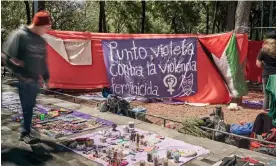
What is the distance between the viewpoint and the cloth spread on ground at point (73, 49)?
27.5 ft

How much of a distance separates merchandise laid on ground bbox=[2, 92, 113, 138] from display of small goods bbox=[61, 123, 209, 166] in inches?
15.7

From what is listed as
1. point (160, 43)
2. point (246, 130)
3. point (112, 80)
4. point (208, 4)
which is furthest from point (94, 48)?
point (208, 4)

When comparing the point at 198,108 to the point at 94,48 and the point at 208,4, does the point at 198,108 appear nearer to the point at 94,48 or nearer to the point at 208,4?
the point at 94,48

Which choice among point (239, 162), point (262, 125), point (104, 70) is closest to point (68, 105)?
point (104, 70)

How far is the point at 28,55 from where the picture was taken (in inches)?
138

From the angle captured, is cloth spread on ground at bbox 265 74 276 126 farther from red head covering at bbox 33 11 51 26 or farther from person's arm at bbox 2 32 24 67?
person's arm at bbox 2 32 24 67

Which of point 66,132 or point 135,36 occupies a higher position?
point 135,36

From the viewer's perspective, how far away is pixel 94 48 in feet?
29.0

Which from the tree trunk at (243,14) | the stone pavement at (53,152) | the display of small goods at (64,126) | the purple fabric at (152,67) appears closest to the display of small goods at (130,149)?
the stone pavement at (53,152)

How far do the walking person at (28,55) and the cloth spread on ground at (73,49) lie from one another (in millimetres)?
4830

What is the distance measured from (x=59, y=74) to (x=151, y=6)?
A: 23.8 m

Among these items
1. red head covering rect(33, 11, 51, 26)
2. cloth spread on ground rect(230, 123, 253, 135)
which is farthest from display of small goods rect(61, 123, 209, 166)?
red head covering rect(33, 11, 51, 26)

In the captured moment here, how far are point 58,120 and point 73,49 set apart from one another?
341 centimetres

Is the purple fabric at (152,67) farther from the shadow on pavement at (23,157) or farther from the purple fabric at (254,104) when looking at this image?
the shadow on pavement at (23,157)
